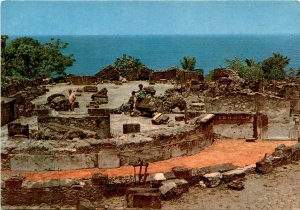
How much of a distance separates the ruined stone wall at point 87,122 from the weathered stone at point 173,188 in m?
10.0

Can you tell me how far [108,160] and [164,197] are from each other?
700 centimetres

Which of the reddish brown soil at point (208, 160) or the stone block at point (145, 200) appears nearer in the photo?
the stone block at point (145, 200)

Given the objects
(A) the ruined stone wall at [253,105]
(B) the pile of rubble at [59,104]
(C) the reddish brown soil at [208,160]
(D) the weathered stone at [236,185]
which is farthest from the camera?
(A) the ruined stone wall at [253,105]

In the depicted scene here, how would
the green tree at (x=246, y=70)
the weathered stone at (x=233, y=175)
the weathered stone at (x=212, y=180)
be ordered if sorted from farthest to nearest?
the green tree at (x=246, y=70), the weathered stone at (x=233, y=175), the weathered stone at (x=212, y=180)

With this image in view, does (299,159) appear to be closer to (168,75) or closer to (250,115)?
(250,115)

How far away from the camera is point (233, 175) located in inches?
602

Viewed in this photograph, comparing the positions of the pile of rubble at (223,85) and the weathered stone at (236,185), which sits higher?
the pile of rubble at (223,85)

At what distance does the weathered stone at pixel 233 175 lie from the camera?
15.2 metres

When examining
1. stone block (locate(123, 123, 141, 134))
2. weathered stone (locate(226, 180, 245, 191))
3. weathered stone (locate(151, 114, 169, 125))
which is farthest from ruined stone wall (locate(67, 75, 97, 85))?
weathered stone (locate(226, 180, 245, 191))

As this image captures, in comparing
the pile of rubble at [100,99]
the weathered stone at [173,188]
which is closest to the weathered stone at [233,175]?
the weathered stone at [173,188]

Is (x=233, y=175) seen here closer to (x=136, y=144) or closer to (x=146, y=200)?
(x=146, y=200)

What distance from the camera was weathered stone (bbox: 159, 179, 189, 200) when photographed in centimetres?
1355

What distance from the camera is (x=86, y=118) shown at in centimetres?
2391

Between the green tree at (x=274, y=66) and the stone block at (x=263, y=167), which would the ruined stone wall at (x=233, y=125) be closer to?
the stone block at (x=263, y=167)
